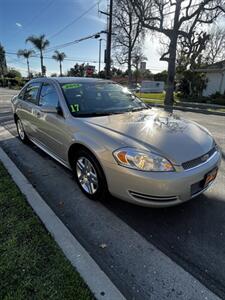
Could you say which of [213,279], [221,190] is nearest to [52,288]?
[213,279]

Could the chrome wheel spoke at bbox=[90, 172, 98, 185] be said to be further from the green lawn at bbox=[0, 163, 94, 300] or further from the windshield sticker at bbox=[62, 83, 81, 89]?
the windshield sticker at bbox=[62, 83, 81, 89]

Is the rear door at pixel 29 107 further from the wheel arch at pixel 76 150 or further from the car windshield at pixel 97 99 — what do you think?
the wheel arch at pixel 76 150

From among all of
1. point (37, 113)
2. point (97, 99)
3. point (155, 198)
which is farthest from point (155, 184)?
point (37, 113)

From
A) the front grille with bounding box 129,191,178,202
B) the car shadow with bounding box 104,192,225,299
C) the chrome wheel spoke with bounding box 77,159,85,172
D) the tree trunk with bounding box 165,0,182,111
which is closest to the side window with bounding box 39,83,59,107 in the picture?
the chrome wheel spoke with bounding box 77,159,85,172

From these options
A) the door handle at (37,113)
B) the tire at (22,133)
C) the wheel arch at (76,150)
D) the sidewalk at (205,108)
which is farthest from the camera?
the sidewalk at (205,108)

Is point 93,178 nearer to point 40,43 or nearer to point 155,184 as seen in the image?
point 155,184

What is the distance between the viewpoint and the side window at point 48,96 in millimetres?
3668

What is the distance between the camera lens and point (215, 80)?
21.4 metres

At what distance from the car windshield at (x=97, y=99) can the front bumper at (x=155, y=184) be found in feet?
3.74

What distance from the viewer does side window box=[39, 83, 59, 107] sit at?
3.67 meters

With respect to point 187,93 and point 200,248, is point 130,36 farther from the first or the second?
point 200,248

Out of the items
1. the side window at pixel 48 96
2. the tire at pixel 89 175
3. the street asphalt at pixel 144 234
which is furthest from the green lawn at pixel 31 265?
the side window at pixel 48 96

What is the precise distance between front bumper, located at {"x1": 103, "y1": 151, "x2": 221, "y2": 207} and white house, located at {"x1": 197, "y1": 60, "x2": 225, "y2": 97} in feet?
68.5

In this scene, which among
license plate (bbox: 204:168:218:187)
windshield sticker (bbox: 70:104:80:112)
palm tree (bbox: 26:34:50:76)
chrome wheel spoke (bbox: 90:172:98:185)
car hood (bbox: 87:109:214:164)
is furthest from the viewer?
palm tree (bbox: 26:34:50:76)
